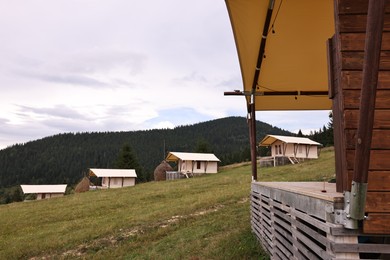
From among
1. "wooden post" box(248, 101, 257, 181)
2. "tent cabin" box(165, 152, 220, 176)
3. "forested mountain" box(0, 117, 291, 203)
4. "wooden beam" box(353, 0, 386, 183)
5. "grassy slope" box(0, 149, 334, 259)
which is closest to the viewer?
"wooden beam" box(353, 0, 386, 183)

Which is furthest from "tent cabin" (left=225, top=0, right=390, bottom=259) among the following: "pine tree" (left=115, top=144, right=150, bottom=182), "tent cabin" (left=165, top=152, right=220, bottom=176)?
→ "pine tree" (left=115, top=144, right=150, bottom=182)

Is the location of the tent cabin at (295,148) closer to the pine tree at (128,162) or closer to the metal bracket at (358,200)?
the pine tree at (128,162)

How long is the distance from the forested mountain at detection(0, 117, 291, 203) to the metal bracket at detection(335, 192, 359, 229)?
426ft

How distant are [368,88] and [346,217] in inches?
52.7

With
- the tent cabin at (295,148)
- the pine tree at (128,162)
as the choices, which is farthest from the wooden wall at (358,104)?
the pine tree at (128,162)

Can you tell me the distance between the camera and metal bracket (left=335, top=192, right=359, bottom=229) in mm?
3469

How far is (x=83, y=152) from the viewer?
177375 millimetres

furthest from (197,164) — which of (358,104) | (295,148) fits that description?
(358,104)

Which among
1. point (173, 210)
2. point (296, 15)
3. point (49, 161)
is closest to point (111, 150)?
point (49, 161)

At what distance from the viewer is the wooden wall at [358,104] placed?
3555mm

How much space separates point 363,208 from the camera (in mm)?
3393

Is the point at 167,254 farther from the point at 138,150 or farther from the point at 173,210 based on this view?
the point at 138,150

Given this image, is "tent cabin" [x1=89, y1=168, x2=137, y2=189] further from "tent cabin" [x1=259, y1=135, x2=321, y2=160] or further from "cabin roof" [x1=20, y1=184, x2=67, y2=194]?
"tent cabin" [x1=259, y1=135, x2=321, y2=160]

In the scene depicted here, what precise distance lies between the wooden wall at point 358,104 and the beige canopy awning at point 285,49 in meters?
3.12
